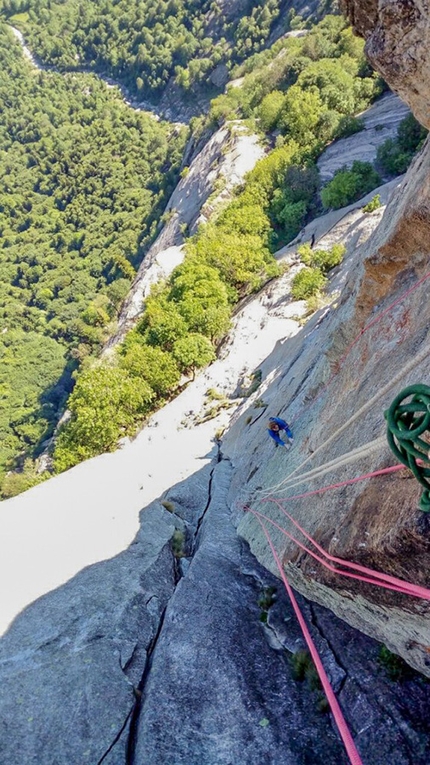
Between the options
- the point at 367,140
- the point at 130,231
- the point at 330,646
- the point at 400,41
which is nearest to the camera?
the point at 400,41

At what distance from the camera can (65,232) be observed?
162 m

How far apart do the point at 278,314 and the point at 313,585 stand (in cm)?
3215

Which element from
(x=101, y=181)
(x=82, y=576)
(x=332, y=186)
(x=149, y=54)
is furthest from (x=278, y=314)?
(x=149, y=54)

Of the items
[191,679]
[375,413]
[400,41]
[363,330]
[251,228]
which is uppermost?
[400,41]

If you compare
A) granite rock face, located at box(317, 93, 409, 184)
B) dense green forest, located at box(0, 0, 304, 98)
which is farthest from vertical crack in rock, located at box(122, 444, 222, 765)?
dense green forest, located at box(0, 0, 304, 98)

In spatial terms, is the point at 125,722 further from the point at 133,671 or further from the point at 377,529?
the point at 377,529

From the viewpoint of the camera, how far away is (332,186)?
146 feet

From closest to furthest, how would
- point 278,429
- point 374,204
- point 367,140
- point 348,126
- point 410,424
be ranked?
point 410,424, point 278,429, point 374,204, point 367,140, point 348,126

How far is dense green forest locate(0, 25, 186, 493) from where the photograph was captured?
373 feet

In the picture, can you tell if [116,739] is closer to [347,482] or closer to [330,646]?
[330,646]

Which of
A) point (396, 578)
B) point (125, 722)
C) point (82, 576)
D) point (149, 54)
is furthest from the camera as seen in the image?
point (149, 54)

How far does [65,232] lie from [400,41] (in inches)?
6735

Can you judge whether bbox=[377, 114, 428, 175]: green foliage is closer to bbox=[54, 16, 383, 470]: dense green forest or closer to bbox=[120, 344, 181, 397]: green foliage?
bbox=[54, 16, 383, 470]: dense green forest

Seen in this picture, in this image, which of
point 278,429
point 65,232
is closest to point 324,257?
point 278,429
